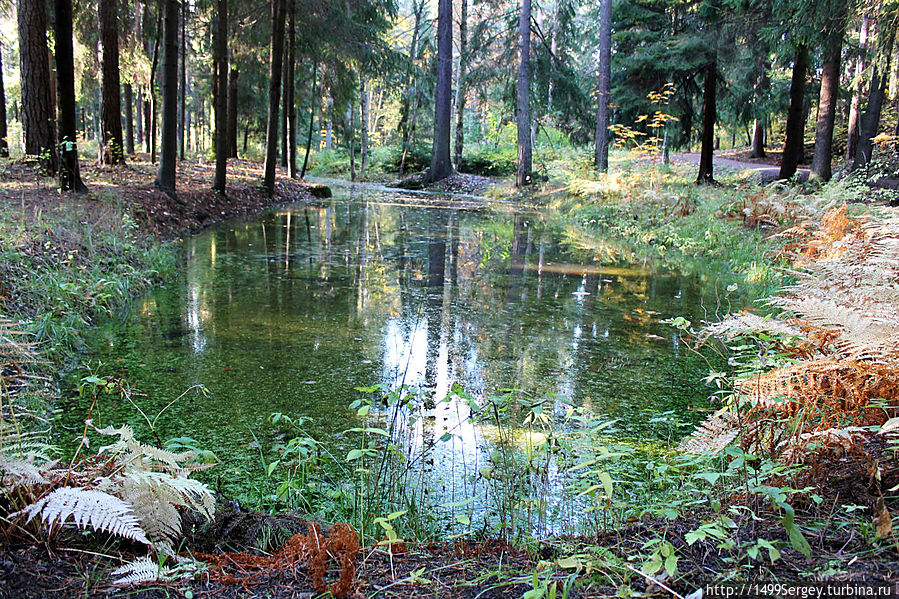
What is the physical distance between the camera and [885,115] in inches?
1026

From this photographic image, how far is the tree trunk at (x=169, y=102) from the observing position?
10195 mm

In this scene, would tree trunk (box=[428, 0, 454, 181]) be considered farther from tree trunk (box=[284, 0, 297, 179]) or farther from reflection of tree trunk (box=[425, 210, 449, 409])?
reflection of tree trunk (box=[425, 210, 449, 409])

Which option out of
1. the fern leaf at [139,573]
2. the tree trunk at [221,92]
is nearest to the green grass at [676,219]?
the fern leaf at [139,573]

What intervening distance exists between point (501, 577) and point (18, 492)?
1.39 metres

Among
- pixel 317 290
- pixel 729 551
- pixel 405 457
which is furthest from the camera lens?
pixel 317 290

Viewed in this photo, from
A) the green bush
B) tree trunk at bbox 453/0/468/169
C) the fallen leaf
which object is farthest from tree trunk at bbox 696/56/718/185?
the fallen leaf

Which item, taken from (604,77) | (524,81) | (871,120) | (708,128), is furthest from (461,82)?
(871,120)

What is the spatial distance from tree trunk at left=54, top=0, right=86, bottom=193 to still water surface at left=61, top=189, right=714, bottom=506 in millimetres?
1843

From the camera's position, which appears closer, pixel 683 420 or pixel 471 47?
pixel 683 420

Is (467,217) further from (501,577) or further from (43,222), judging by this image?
(501,577)

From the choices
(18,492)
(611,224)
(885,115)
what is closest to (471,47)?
(611,224)

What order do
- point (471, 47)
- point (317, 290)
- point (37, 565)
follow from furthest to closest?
point (471, 47) → point (317, 290) → point (37, 565)

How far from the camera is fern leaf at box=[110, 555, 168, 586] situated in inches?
62.4

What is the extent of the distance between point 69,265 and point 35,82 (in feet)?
20.2
